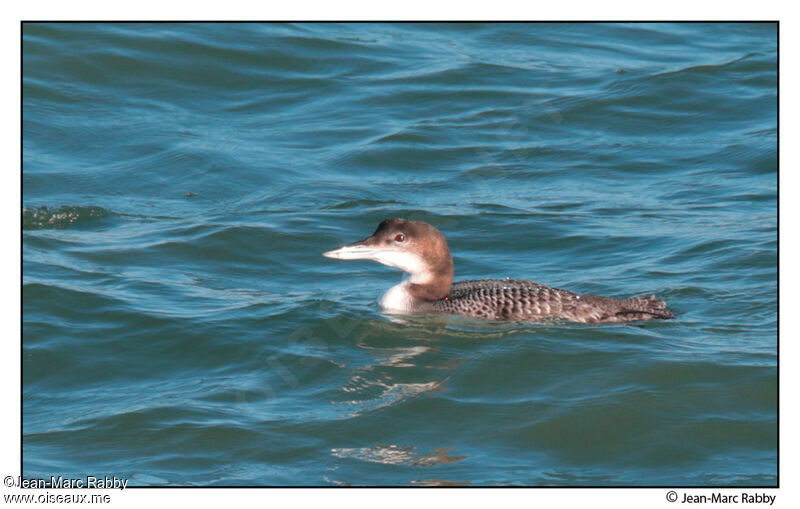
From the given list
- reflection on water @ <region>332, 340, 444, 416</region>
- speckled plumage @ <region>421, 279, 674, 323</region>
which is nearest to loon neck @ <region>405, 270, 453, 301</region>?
speckled plumage @ <region>421, 279, 674, 323</region>

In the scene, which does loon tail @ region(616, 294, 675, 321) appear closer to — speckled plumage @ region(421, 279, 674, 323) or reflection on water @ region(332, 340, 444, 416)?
speckled plumage @ region(421, 279, 674, 323)

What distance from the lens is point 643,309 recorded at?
7.50 meters

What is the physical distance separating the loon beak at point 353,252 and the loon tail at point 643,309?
64.1 inches

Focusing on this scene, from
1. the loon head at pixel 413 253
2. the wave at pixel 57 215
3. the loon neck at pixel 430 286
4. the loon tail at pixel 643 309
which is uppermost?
the wave at pixel 57 215

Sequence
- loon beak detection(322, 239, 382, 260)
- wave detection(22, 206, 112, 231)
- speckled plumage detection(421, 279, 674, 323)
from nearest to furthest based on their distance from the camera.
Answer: speckled plumage detection(421, 279, 674, 323)
loon beak detection(322, 239, 382, 260)
wave detection(22, 206, 112, 231)

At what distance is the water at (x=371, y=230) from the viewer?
19.5 ft

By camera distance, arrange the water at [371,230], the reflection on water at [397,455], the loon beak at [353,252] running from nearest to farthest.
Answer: the reflection on water at [397,455], the water at [371,230], the loon beak at [353,252]

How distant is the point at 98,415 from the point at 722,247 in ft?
16.5

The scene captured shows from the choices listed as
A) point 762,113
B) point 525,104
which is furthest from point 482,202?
point 762,113

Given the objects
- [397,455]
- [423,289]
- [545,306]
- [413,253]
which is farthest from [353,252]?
[397,455]

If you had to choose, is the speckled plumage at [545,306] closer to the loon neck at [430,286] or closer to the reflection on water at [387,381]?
the loon neck at [430,286]

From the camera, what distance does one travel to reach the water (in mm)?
5930

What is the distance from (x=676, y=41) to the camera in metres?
15.3

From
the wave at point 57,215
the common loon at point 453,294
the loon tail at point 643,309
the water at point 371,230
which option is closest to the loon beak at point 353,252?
the common loon at point 453,294
